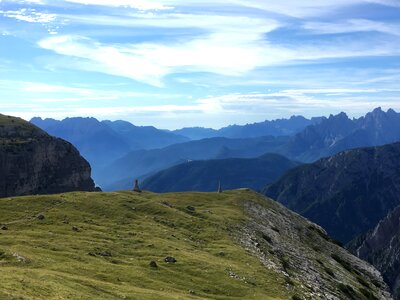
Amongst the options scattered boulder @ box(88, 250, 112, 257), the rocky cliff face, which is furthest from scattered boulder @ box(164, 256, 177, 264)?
the rocky cliff face

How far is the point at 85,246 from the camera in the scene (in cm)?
5003

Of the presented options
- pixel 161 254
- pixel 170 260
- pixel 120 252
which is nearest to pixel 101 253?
pixel 120 252

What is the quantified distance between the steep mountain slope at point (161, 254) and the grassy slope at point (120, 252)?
111mm

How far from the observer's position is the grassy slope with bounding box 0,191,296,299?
3606 centimetres

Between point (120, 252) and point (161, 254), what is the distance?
15.1ft

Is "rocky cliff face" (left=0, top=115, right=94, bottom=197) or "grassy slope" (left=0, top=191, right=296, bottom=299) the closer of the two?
"grassy slope" (left=0, top=191, right=296, bottom=299)

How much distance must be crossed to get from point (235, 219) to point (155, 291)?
43048 millimetres

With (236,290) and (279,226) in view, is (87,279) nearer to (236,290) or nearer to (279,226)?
(236,290)

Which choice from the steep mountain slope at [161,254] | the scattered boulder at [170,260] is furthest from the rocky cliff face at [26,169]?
the scattered boulder at [170,260]

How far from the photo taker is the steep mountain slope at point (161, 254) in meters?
38.5

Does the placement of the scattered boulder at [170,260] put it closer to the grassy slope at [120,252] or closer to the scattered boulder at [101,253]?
the grassy slope at [120,252]

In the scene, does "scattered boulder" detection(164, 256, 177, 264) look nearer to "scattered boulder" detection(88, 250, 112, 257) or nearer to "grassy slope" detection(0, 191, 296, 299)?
"grassy slope" detection(0, 191, 296, 299)

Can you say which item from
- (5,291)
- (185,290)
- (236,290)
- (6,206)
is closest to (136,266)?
(185,290)

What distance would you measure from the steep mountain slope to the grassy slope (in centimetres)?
11
